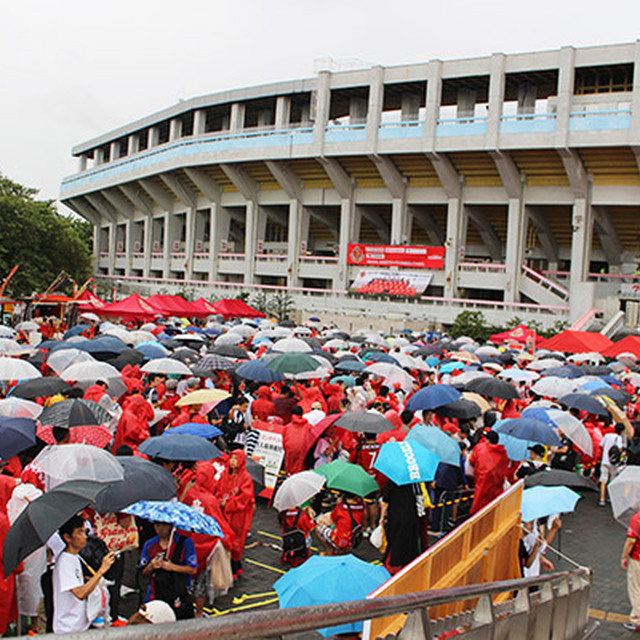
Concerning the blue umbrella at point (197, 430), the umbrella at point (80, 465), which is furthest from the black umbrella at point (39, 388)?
the umbrella at point (80, 465)

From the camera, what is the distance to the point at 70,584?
457 centimetres

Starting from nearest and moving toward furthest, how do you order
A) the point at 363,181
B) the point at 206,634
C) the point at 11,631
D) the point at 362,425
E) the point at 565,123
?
the point at 206,634
the point at 11,631
the point at 362,425
the point at 565,123
the point at 363,181

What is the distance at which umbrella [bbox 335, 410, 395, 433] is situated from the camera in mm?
8859

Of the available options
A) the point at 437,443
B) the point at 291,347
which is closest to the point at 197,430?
the point at 437,443

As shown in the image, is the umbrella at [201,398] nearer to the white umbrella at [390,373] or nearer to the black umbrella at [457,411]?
the black umbrella at [457,411]

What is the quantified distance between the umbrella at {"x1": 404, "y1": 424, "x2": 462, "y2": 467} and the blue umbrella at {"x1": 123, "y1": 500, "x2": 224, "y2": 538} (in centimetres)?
316

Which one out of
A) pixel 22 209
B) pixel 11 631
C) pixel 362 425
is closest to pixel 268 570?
pixel 362 425

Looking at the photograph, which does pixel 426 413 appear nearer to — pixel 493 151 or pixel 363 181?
pixel 493 151

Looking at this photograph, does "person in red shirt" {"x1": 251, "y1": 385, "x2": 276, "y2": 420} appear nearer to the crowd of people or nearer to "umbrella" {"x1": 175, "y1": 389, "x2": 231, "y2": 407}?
the crowd of people

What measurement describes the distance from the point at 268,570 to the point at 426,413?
341 cm

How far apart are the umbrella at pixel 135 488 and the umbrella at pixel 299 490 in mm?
1717

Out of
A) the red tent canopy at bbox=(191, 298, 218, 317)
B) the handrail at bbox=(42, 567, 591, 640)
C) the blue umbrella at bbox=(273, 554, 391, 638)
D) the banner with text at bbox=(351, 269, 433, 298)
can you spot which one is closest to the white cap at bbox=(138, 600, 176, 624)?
the blue umbrella at bbox=(273, 554, 391, 638)

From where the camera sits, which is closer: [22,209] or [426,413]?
[426,413]

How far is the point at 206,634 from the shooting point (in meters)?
2.43
